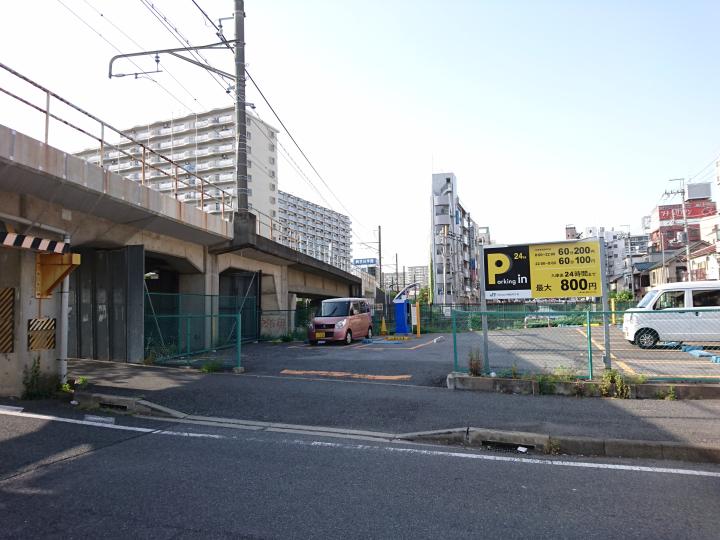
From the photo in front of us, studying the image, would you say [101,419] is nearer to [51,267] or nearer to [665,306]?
[51,267]

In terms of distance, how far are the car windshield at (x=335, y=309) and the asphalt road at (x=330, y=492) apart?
1357 cm

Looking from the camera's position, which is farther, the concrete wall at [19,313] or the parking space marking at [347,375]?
the parking space marking at [347,375]

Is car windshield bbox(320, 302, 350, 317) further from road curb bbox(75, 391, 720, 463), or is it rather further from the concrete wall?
road curb bbox(75, 391, 720, 463)

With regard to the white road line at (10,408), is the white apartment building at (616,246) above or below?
above

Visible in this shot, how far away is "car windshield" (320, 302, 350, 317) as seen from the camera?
19641 mm

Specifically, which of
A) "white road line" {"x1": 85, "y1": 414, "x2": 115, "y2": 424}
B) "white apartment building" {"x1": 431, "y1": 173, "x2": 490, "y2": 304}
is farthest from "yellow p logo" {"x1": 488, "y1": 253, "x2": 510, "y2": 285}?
"white apartment building" {"x1": 431, "y1": 173, "x2": 490, "y2": 304}

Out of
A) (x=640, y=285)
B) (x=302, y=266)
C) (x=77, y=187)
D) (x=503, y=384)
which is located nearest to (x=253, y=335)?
(x=302, y=266)

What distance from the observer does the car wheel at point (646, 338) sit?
13.8 metres

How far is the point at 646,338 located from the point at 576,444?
1030 centimetres

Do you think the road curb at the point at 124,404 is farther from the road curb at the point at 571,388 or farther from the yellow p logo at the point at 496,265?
the yellow p logo at the point at 496,265

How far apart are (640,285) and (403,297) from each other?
54.8 metres

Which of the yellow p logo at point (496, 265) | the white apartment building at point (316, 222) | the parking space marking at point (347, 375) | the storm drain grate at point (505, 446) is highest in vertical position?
the white apartment building at point (316, 222)

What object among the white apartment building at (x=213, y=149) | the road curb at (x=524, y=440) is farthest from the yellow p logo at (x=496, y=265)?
the white apartment building at (x=213, y=149)

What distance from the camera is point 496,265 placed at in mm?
10227
